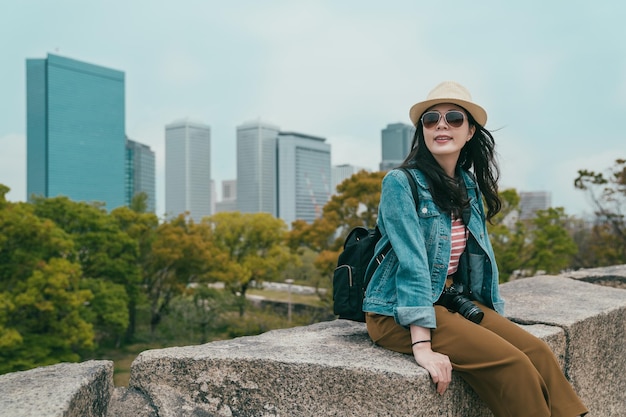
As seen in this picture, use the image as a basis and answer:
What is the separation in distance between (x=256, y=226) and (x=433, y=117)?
26.4 m

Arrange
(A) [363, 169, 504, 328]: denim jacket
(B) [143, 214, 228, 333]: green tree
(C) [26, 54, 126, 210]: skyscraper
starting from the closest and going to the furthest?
(A) [363, 169, 504, 328]: denim jacket, (B) [143, 214, 228, 333]: green tree, (C) [26, 54, 126, 210]: skyscraper

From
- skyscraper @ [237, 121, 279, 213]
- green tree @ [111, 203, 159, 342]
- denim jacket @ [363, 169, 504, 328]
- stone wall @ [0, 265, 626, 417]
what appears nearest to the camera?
stone wall @ [0, 265, 626, 417]

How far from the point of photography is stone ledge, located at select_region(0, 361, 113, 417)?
1.63 metres

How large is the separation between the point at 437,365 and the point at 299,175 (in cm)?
8219

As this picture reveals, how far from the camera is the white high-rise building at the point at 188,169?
314 ft

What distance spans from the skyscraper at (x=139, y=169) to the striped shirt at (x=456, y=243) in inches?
3834

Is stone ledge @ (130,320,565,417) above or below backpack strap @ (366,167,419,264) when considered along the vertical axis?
below

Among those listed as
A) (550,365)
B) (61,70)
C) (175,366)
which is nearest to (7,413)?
(175,366)

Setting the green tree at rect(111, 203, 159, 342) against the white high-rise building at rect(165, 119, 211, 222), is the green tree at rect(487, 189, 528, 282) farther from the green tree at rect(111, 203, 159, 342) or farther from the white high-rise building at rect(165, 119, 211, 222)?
the white high-rise building at rect(165, 119, 211, 222)

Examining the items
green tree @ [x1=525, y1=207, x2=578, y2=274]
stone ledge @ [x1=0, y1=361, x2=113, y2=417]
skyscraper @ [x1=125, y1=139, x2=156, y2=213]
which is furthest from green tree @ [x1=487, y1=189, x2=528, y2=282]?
skyscraper @ [x1=125, y1=139, x2=156, y2=213]

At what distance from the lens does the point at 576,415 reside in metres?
1.97

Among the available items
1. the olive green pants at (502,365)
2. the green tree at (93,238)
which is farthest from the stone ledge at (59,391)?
the green tree at (93,238)

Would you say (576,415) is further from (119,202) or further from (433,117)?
(119,202)

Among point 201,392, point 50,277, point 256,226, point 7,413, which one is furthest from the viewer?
point 256,226
